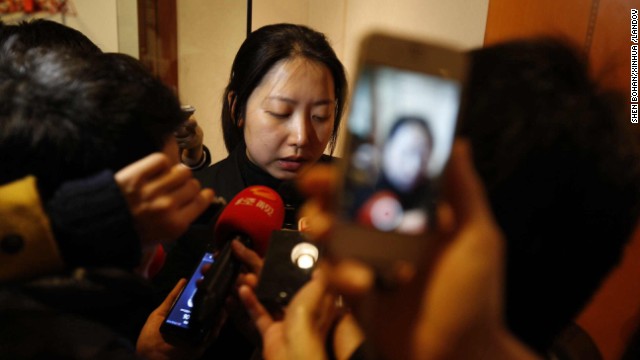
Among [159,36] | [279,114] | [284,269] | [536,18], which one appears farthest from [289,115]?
[159,36]

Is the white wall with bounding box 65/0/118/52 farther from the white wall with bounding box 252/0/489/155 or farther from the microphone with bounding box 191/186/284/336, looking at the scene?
the microphone with bounding box 191/186/284/336

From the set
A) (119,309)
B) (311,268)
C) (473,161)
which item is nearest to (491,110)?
(473,161)

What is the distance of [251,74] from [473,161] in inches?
30.7

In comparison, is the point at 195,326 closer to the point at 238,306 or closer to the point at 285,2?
the point at 238,306

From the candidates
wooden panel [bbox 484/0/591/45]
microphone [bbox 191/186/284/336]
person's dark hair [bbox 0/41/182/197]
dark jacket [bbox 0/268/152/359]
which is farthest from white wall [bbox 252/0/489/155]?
dark jacket [bbox 0/268/152/359]

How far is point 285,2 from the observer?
212 cm

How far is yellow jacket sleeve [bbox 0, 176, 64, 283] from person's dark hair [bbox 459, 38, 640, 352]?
1.39 ft

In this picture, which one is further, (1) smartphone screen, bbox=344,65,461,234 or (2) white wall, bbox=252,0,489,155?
(2) white wall, bbox=252,0,489,155

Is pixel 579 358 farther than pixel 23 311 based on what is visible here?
Yes

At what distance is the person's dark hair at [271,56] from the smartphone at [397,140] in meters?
0.75

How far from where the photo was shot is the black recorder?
0.60 meters

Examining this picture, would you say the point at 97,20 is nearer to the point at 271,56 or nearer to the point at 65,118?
the point at 271,56

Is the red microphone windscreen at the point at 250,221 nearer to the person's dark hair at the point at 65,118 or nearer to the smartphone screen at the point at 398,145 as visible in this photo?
the person's dark hair at the point at 65,118

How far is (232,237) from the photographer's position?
0.71 m
